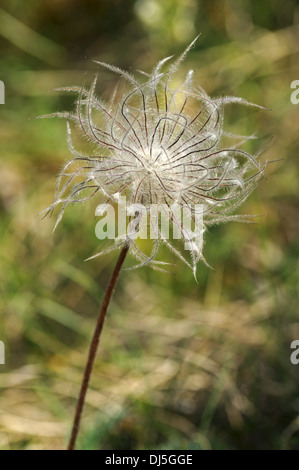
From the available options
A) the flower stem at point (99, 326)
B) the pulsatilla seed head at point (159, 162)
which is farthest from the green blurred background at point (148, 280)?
the pulsatilla seed head at point (159, 162)

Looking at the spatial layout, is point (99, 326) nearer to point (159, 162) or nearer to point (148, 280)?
point (159, 162)

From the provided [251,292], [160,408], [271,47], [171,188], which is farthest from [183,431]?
[271,47]

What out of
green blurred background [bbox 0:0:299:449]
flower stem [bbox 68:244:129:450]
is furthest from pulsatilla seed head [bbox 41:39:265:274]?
green blurred background [bbox 0:0:299:449]

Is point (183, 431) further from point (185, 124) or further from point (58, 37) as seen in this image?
point (58, 37)

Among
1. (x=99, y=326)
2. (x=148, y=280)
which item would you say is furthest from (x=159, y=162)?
(x=148, y=280)

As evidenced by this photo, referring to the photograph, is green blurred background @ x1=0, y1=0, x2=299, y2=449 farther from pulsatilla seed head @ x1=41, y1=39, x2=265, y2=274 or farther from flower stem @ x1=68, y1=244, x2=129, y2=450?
pulsatilla seed head @ x1=41, y1=39, x2=265, y2=274

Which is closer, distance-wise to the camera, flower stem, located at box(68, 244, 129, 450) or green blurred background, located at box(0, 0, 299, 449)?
flower stem, located at box(68, 244, 129, 450)
